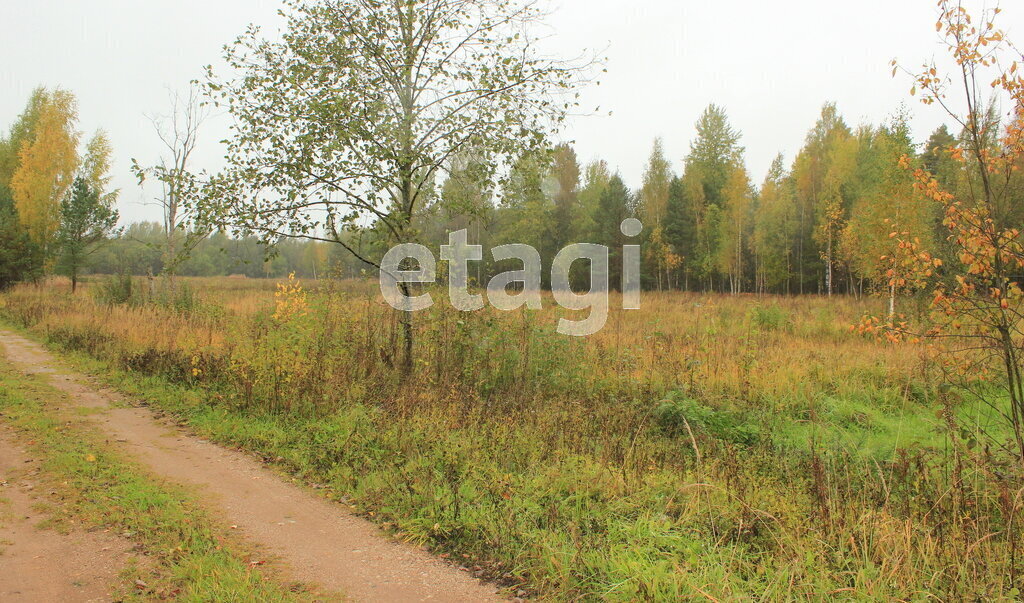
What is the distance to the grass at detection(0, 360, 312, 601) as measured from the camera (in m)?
3.29

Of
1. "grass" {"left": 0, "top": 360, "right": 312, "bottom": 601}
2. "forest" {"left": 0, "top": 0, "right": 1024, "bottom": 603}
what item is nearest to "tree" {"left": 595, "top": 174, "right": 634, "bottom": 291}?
"forest" {"left": 0, "top": 0, "right": 1024, "bottom": 603}

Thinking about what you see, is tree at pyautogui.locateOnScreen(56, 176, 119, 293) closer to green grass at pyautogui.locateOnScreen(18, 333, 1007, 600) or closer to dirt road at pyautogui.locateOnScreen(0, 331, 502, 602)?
dirt road at pyautogui.locateOnScreen(0, 331, 502, 602)

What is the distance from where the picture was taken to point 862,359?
10.2 metres

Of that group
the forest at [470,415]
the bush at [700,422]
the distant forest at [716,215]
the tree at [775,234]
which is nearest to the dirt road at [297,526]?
the forest at [470,415]

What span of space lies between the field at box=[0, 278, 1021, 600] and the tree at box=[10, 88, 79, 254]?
1967 cm

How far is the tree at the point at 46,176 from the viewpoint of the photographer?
26734mm

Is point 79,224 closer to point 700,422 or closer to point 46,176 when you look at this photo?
point 46,176

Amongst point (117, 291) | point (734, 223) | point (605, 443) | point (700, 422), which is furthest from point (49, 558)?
point (734, 223)

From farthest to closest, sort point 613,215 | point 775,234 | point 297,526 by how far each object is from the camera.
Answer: point 613,215
point 775,234
point 297,526

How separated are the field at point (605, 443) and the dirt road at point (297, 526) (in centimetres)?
21

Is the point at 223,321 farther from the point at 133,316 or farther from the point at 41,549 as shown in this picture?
the point at 41,549

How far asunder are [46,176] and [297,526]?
3201 centimetres

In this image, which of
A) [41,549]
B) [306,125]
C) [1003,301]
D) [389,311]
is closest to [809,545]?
[1003,301]

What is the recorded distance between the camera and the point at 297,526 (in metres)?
4.18
